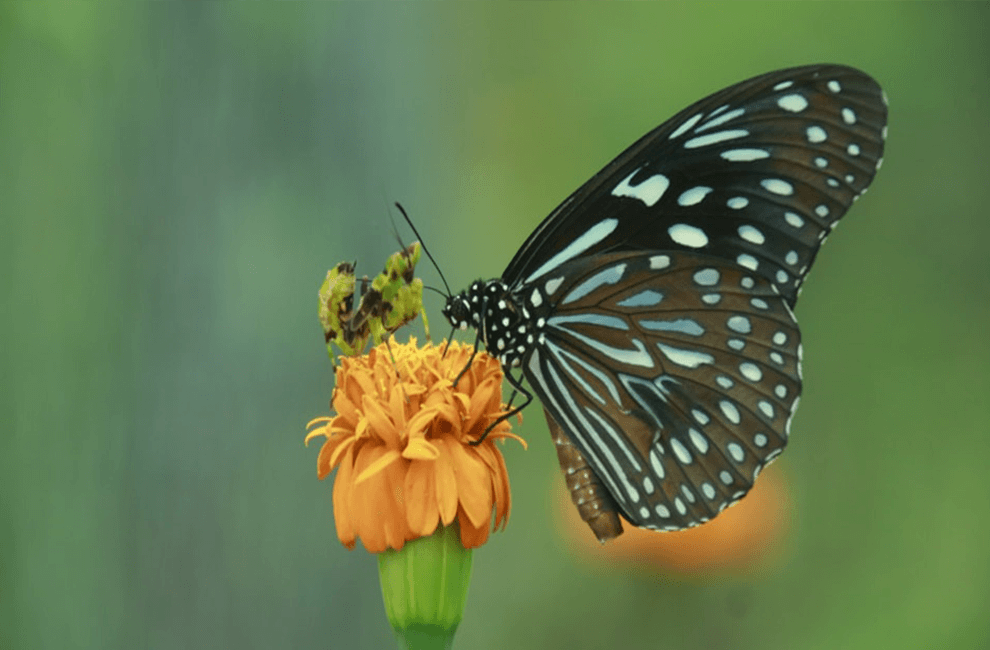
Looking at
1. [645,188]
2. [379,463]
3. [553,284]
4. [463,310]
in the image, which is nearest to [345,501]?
[379,463]

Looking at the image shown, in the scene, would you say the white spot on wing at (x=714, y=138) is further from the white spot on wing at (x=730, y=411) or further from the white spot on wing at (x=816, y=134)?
the white spot on wing at (x=730, y=411)

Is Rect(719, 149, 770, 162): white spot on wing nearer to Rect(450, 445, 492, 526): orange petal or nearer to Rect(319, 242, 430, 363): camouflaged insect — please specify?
Rect(319, 242, 430, 363): camouflaged insect

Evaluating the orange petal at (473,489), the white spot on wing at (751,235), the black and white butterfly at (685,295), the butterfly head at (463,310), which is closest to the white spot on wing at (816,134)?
the black and white butterfly at (685,295)

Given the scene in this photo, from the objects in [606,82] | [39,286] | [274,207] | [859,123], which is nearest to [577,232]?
[859,123]

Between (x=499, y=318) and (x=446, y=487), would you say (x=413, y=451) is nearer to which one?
(x=446, y=487)

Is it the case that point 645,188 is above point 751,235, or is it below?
above

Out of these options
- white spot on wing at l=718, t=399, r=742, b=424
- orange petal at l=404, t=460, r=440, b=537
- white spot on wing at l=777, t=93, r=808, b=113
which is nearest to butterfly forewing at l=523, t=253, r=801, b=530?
white spot on wing at l=718, t=399, r=742, b=424
